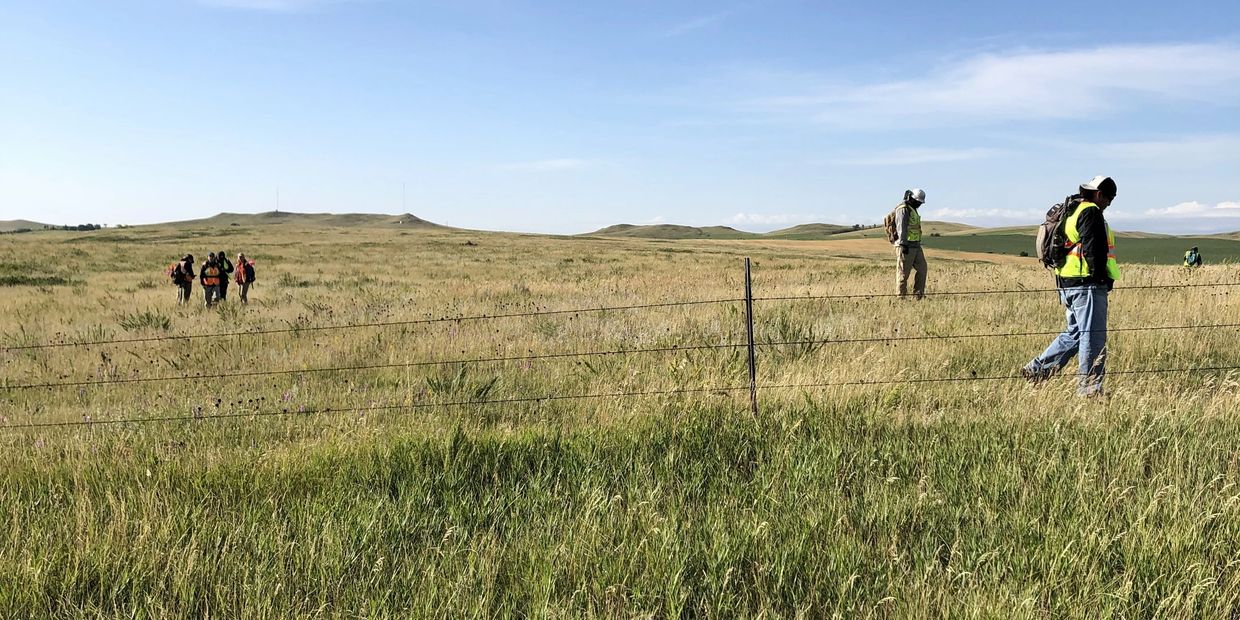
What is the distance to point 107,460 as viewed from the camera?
173 inches

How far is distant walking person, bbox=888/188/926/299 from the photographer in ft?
38.2

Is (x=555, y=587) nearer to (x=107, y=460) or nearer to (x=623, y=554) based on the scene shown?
(x=623, y=554)

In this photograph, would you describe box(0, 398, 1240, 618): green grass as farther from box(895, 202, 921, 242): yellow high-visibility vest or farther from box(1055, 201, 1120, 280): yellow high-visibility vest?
box(895, 202, 921, 242): yellow high-visibility vest

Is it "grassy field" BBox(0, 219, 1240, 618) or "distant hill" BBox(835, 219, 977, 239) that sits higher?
"distant hill" BBox(835, 219, 977, 239)

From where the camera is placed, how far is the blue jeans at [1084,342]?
5.65m

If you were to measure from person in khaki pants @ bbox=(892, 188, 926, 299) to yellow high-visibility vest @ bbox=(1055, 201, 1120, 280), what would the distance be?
17.8ft

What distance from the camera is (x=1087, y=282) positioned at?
604 centimetres

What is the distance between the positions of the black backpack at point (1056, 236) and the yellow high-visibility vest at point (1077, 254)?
0.25 feet

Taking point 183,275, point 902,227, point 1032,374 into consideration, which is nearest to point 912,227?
point 902,227

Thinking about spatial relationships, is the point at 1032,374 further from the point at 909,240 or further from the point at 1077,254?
the point at 909,240

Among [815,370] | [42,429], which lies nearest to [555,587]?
[815,370]

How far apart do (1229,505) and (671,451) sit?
2.60 meters

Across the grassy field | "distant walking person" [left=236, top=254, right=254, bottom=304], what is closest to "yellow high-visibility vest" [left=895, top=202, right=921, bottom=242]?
the grassy field

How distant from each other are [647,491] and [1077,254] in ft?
15.3
